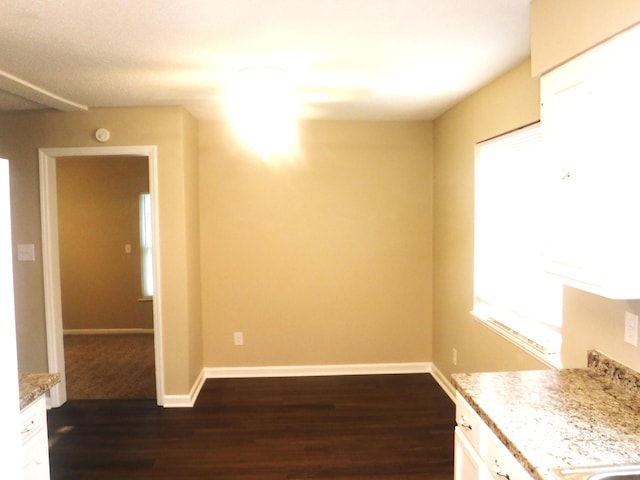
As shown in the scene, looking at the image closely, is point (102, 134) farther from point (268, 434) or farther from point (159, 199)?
point (268, 434)

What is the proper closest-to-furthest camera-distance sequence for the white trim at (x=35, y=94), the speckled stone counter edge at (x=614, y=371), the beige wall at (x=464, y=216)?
1. the speckled stone counter edge at (x=614, y=371)
2. the beige wall at (x=464, y=216)
3. the white trim at (x=35, y=94)

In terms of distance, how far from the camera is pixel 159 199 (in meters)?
3.44

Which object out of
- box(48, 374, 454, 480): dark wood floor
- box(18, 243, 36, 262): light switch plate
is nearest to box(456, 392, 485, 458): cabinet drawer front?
box(48, 374, 454, 480): dark wood floor

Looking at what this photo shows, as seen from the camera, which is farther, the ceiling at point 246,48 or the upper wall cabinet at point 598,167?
the ceiling at point 246,48

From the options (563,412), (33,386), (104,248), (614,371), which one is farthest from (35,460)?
(104,248)

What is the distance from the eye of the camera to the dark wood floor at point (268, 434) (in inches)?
106

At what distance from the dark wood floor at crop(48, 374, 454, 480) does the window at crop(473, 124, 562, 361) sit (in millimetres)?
968

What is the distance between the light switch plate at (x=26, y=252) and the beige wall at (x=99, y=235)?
2.12 m

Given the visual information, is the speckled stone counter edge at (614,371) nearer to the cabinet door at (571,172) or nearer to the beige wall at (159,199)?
the cabinet door at (571,172)

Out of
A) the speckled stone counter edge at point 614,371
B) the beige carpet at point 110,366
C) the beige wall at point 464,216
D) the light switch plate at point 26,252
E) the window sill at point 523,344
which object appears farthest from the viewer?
the beige carpet at point 110,366

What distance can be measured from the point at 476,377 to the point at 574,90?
3.74ft

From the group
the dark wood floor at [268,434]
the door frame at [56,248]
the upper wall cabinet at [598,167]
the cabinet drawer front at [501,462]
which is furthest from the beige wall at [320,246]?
the cabinet drawer front at [501,462]

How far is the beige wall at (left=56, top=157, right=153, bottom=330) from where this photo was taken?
18.4 feet

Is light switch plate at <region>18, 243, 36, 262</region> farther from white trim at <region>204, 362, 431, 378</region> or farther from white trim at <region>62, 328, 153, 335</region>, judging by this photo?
white trim at <region>62, 328, 153, 335</region>
